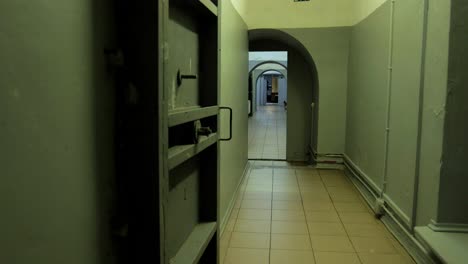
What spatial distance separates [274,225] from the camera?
3617mm

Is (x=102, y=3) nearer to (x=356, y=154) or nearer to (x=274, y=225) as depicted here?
(x=274, y=225)

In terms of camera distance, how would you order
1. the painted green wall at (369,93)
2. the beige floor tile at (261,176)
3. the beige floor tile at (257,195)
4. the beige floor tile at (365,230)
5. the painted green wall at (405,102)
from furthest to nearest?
the beige floor tile at (261,176) < the beige floor tile at (257,195) < the painted green wall at (369,93) < the beige floor tile at (365,230) < the painted green wall at (405,102)

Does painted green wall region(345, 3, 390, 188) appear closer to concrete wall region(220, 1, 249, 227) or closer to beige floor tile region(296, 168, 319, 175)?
beige floor tile region(296, 168, 319, 175)

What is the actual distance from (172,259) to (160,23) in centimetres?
99

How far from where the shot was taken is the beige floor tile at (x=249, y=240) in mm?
3145

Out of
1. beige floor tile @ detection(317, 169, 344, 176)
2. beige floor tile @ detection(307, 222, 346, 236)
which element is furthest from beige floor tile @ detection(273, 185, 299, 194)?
beige floor tile @ detection(307, 222, 346, 236)

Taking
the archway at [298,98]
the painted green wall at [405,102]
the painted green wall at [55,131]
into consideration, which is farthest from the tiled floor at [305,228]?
the painted green wall at [55,131]

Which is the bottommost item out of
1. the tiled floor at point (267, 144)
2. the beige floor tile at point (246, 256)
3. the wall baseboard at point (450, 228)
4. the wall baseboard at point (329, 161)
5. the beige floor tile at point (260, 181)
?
the beige floor tile at point (246, 256)

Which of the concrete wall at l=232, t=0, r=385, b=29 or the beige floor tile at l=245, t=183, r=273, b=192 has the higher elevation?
the concrete wall at l=232, t=0, r=385, b=29

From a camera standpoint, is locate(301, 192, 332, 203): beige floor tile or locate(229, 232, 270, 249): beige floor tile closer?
locate(229, 232, 270, 249): beige floor tile

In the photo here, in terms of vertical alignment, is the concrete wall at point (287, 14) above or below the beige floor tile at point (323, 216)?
above

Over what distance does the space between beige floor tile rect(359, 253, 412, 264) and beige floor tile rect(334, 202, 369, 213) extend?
109 cm

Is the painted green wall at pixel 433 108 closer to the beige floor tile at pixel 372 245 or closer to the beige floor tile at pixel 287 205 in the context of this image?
the beige floor tile at pixel 372 245

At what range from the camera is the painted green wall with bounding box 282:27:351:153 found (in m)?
5.68
